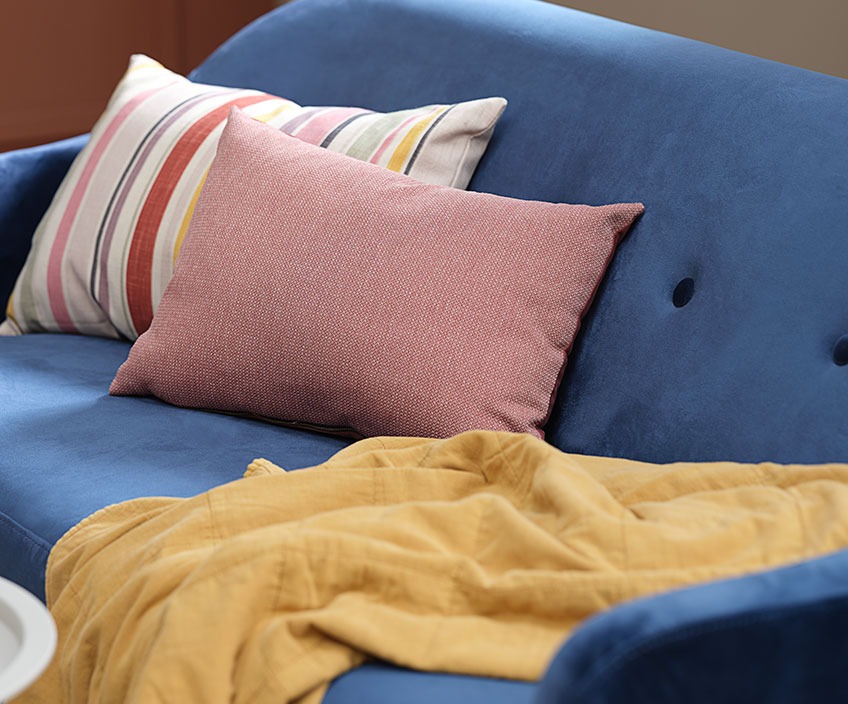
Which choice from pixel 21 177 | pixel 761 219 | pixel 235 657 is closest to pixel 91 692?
pixel 235 657

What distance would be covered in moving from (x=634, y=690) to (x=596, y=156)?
0.96 metres

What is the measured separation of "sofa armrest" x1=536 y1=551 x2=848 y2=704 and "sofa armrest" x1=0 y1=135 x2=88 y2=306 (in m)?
1.47

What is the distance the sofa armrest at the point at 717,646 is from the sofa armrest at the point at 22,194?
1.47 m

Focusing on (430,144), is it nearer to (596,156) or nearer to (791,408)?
(596,156)

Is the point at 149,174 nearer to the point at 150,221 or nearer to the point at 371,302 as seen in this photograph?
the point at 150,221

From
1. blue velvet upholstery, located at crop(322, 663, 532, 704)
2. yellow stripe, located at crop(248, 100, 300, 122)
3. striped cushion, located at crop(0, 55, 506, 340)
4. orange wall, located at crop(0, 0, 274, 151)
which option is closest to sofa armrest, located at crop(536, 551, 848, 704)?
blue velvet upholstery, located at crop(322, 663, 532, 704)

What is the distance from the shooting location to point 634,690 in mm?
730

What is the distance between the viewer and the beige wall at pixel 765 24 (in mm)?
2236

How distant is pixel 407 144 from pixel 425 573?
82 centimetres

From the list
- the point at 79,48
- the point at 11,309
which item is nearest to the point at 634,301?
the point at 11,309

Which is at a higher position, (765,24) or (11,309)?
(765,24)

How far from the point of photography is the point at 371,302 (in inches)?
56.8

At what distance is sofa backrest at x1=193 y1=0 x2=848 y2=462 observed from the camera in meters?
1.30

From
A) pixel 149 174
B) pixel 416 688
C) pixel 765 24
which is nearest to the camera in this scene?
pixel 416 688
